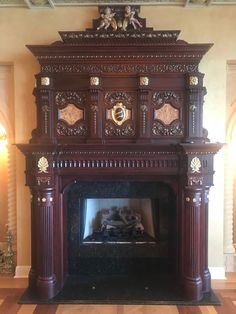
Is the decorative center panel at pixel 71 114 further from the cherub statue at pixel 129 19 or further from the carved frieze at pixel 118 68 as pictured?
the cherub statue at pixel 129 19

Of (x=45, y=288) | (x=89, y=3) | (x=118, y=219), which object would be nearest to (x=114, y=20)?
(x=89, y=3)

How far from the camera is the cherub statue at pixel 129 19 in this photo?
10.1 feet

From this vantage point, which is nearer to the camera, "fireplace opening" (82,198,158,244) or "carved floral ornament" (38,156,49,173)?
"carved floral ornament" (38,156,49,173)

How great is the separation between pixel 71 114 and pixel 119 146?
1.97 feet

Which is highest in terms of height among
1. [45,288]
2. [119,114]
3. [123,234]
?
[119,114]

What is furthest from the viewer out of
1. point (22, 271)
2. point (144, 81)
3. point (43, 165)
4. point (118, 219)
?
point (118, 219)

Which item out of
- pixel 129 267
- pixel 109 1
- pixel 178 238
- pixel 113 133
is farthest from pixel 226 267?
pixel 109 1

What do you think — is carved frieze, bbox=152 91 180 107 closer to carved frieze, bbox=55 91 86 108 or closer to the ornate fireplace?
the ornate fireplace

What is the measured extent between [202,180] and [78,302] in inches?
61.7

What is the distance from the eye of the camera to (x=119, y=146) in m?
2.91

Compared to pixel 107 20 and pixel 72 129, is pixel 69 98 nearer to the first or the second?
pixel 72 129

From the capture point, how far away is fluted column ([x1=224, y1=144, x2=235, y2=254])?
3.38 m

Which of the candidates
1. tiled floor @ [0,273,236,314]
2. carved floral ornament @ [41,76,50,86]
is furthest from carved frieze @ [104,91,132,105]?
tiled floor @ [0,273,236,314]

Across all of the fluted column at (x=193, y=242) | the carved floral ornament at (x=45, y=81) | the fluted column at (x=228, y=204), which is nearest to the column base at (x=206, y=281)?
the fluted column at (x=193, y=242)
